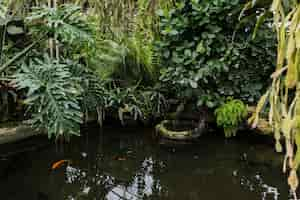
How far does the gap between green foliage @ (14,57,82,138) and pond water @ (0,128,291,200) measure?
0.42 m

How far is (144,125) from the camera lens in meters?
3.84

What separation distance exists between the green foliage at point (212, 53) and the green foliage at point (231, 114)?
95 millimetres

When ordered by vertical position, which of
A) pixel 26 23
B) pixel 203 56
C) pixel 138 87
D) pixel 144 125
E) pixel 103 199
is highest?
pixel 26 23

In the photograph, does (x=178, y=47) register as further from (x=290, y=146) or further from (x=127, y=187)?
(x=290, y=146)

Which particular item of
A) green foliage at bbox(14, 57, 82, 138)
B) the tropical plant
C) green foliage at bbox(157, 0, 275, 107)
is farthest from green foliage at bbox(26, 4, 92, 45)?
the tropical plant

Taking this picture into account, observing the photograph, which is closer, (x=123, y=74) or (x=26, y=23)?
(x=26, y=23)

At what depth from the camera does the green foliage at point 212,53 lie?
130 inches

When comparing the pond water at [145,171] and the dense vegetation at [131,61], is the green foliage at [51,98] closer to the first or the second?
the dense vegetation at [131,61]

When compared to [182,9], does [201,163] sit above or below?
below

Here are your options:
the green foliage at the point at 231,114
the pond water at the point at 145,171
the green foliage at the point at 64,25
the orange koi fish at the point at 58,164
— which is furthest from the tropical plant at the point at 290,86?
the green foliage at the point at 231,114

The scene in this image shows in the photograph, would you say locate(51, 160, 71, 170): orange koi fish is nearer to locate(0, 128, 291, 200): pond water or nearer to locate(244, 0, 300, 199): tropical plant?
locate(0, 128, 291, 200): pond water

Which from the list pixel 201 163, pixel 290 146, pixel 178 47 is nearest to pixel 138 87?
pixel 178 47

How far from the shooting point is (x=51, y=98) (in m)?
2.53

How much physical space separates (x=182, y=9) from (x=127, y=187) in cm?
180
